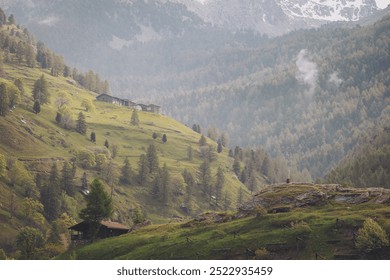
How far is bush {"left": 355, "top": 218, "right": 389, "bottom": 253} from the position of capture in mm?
96750

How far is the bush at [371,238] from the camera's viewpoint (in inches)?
3809

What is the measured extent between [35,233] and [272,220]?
3183 inches

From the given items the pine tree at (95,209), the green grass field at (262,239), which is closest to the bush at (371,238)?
the green grass field at (262,239)

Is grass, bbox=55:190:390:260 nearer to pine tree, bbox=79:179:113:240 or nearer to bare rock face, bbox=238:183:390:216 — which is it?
bare rock face, bbox=238:183:390:216

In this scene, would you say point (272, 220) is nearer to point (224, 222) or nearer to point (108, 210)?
point (224, 222)

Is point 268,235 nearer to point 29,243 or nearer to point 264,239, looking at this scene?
point 264,239

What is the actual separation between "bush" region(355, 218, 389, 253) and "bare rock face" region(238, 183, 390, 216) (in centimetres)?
2447

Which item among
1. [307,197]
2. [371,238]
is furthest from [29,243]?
[371,238]

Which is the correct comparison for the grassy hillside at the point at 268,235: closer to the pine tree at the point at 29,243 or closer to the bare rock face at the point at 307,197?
the bare rock face at the point at 307,197

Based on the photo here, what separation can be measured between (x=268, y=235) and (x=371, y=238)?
19254 mm

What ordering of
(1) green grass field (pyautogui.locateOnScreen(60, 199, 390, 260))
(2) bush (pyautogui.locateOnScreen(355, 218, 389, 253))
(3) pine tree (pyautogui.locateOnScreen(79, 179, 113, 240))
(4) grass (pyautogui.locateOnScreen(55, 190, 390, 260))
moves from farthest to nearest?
(3) pine tree (pyautogui.locateOnScreen(79, 179, 113, 240)) < (4) grass (pyautogui.locateOnScreen(55, 190, 390, 260)) < (1) green grass field (pyautogui.locateOnScreen(60, 199, 390, 260)) < (2) bush (pyautogui.locateOnScreen(355, 218, 389, 253))

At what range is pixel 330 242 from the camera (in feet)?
342

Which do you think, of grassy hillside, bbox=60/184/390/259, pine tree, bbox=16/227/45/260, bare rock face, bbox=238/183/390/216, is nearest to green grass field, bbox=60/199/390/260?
grassy hillside, bbox=60/184/390/259

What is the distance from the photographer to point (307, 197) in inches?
5192
